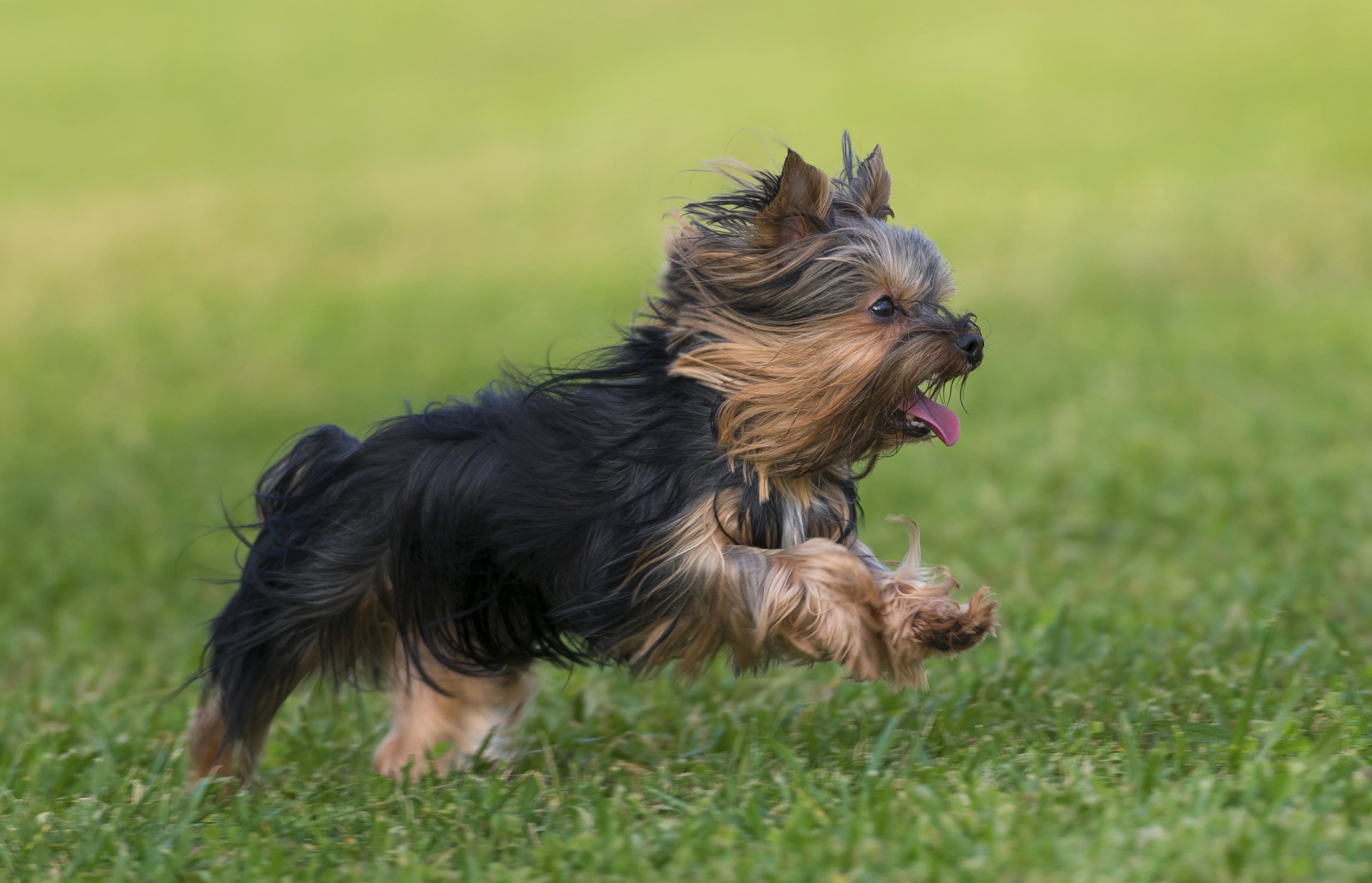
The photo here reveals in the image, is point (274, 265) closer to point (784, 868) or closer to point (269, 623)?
point (269, 623)

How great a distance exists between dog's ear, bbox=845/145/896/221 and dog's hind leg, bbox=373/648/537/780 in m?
1.90

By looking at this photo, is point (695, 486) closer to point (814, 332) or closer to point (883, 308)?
point (814, 332)

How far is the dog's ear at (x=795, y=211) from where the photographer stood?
167 inches

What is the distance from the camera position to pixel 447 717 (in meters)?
5.07

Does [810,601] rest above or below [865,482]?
above

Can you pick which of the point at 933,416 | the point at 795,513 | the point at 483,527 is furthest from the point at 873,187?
Answer: the point at 483,527

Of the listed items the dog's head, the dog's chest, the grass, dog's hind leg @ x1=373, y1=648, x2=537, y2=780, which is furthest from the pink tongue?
dog's hind leg @ x1=373, y1=648, x2=537, y2=780

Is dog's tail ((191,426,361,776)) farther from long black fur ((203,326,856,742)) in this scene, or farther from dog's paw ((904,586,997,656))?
dog's paw ((904,586,997,656))

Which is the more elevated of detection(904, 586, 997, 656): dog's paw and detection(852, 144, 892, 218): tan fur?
detection(852, 144, 892, 218): tan fur

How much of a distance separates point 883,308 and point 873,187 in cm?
50

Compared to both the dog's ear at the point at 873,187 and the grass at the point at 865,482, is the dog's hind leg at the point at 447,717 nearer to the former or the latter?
the grass at the point at 865,482

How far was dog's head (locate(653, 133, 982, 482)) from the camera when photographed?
4176 millimetres

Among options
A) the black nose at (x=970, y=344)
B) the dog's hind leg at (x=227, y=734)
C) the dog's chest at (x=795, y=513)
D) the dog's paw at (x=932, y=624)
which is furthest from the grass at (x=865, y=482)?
the black nose at (x=970, y=344)

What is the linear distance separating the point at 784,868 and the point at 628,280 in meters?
13.4
